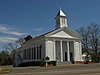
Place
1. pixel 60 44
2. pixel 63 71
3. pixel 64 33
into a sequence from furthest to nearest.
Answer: pixel 64 33
pixel 60 44
pixel 63 71

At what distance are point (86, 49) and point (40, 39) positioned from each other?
24749 millimetres

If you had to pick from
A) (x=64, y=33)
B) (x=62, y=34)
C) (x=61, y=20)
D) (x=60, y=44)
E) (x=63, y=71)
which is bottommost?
(x=63, y=71)

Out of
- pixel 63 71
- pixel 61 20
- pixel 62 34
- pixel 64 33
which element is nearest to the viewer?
pixel 63 71

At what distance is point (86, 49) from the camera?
8019 cm

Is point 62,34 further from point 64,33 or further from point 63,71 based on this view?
point 63,71

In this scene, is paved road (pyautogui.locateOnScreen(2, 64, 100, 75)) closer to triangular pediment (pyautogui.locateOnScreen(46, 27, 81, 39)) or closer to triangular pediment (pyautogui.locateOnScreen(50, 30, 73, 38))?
triangular pediment (pyautogui.locateOnScreen(46, 27, 81, 39))

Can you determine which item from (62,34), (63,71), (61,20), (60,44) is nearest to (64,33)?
(62,34)

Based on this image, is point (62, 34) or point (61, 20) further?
point (61, 20)

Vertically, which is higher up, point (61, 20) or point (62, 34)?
point (61, 20)

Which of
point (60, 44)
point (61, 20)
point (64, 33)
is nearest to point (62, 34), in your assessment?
point (64, 33)

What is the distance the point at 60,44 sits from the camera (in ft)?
194

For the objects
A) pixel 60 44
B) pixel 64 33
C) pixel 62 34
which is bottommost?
pixel 60 44

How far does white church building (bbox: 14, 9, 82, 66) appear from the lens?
57781 millimetres

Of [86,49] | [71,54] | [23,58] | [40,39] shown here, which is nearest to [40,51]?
[40,39]
